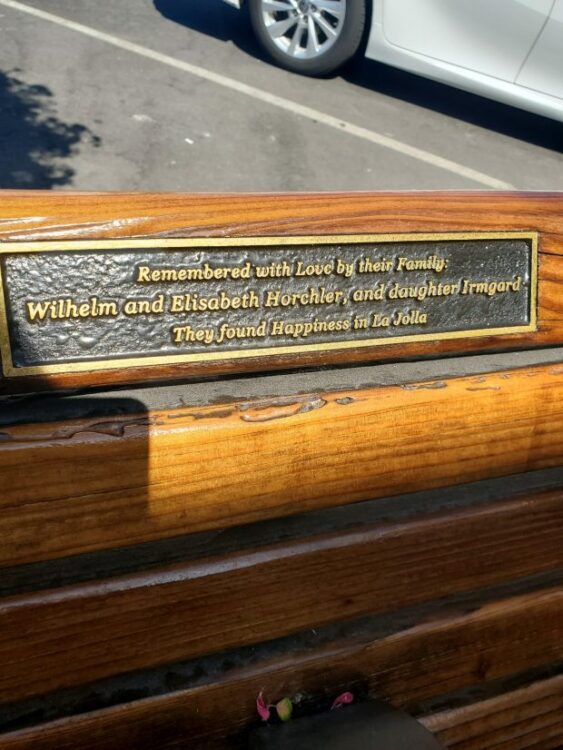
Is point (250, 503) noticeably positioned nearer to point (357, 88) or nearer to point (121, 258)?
point (121, 258)

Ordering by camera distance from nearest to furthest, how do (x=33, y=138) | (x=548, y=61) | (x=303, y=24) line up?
(x=33, y=138)
(x=548, y=61)
(x=303, y=24)

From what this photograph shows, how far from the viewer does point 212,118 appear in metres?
5.30

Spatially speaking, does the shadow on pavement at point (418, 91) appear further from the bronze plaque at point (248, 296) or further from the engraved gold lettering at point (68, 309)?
the engraved gold lettering at point (68, 309)

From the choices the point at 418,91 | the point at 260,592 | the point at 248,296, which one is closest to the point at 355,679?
the point at 260,592

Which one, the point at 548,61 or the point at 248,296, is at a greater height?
the point at 548,61

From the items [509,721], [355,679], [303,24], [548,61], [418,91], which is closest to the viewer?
[355,679]

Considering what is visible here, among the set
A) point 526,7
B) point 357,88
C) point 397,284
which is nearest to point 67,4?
point 357,88

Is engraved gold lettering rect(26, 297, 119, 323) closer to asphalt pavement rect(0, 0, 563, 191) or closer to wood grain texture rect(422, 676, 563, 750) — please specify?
wood grain texture rect(422, 676, 563, 750)

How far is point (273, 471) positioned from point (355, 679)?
1.62 ft

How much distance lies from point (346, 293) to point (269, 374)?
0.68 ft

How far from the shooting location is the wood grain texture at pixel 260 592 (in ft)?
4.18

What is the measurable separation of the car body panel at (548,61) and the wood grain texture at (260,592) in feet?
14.2

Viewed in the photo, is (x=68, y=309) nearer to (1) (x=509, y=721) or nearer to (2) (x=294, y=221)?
(2) (x=294, y=221)

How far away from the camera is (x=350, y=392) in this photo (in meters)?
1.46
